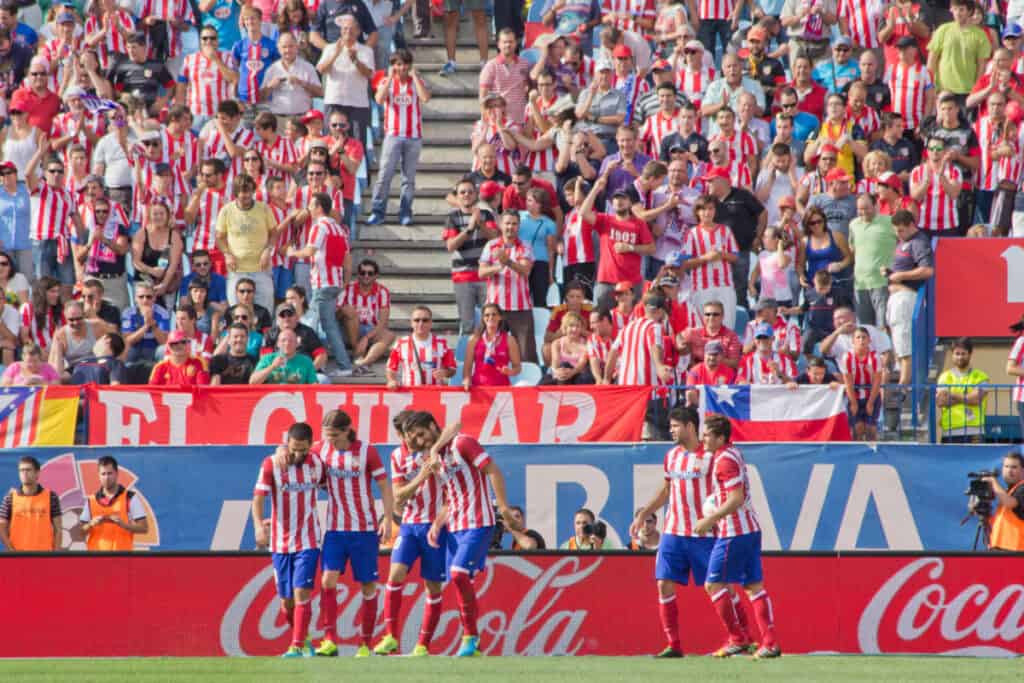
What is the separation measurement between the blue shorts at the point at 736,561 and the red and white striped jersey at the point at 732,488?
6 centimetres

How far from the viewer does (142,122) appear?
2117 cm

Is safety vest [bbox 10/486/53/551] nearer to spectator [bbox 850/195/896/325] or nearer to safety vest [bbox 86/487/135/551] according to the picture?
safety vest [bbox 86/487/135/551]

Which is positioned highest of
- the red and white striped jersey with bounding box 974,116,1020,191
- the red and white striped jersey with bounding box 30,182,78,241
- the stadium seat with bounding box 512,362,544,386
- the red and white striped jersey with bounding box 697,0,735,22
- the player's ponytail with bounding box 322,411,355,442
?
the red and white striped jersey with bounding box 697,0,735,22

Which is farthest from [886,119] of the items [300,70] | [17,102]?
[17,102]

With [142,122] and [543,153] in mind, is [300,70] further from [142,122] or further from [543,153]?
[543,153]

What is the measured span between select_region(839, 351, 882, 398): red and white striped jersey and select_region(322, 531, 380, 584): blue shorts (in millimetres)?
5658

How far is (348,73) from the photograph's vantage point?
2144 cm

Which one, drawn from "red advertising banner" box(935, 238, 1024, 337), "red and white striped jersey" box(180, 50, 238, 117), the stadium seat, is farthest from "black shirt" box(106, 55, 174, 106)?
"red advertising banner" box(935, 238, 1024, 337)

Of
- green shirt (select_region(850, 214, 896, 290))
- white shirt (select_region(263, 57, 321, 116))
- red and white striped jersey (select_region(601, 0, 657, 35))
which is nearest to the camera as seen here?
green shirt (select_region(850, 214, 896, 290))

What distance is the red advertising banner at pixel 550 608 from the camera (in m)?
14.3

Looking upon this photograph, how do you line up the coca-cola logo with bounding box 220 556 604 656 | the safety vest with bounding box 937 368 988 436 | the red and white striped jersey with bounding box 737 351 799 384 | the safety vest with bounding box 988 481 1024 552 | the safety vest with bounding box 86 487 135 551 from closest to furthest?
the coca-cola logo with bounding box 220 556 604 656
the safety vest with bounding box 988 481 1024 552
the safety vest with bounding box 86 487 135 551
the safety vest with bounding box 937 368 988 436
the red and white striped jersey with bounding box 737 351 799 384

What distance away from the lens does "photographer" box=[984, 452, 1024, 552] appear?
15523 mm

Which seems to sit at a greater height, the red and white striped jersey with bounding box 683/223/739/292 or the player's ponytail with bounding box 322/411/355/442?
the red and white striped jersey with bounding box 683/223/739/292

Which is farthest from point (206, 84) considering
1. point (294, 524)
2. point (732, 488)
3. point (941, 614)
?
point (941, 614)
